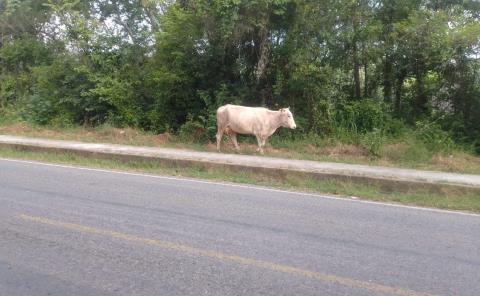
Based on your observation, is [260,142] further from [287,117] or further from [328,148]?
[328,148]

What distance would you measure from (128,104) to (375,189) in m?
12.5

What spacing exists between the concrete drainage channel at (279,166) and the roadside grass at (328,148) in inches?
35.0

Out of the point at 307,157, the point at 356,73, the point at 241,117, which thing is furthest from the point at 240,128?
the point at 356,73

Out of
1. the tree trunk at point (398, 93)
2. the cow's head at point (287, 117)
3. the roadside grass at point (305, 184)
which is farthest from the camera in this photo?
the tree trunk at point (398, 93)

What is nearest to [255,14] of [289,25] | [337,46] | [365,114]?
[289,25]

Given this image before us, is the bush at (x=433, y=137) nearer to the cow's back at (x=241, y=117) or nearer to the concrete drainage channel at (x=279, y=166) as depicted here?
the concrete drainage channel at (x=279, y=166)

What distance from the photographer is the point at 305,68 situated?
1688 centimetres

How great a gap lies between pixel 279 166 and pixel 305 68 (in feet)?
16.4

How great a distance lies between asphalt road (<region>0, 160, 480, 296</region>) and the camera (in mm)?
5234

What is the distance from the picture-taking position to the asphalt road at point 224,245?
5.23 m

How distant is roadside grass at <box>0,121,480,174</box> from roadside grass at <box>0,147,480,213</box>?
8.00 feet

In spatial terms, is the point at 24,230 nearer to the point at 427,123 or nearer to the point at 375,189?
the point at 375,189

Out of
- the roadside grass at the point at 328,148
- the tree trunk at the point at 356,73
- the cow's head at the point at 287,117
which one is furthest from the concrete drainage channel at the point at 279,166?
the tree trunk at the point at 356,73

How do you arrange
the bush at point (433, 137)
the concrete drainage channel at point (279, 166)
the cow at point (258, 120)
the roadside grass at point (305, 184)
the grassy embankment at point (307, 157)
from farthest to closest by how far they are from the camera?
the cow at point (258, 120), the bush at point (433, 137), the concrete drainage channel at point (279, 166), the grassy embankment at point (307, 157), the roadside grass at point (305, 184)
